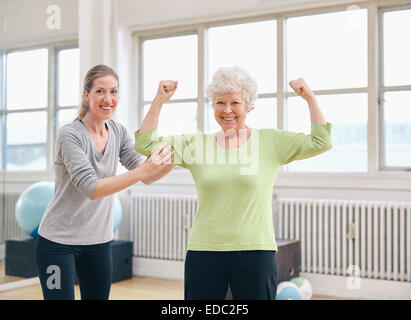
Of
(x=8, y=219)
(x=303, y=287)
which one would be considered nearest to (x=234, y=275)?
(x=303, y=287)

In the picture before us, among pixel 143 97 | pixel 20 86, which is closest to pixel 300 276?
pixel 143 97

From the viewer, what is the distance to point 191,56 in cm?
433

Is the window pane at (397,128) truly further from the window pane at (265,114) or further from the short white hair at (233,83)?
the short white hair at (233,83)

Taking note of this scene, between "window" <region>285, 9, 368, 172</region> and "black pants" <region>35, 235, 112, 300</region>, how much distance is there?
2461mm

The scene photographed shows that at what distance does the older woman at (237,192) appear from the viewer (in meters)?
1.38

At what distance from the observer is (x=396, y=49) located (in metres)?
3.56

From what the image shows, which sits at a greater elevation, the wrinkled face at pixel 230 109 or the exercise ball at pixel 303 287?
the wrinkled face at pixel 230 109

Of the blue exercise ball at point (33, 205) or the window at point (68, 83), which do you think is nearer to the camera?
the blue exercise ball at point (33, 205)

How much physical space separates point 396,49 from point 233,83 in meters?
2.52

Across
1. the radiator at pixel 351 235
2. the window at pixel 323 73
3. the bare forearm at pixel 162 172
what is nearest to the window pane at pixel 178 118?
the window at pixel 323 73

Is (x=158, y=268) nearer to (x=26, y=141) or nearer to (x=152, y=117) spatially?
(x=26, y=141)

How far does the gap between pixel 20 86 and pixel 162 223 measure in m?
1.59

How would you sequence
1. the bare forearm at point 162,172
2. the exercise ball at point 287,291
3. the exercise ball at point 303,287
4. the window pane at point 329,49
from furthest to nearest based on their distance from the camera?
1. the window pane at point 329,49
2. the exercise ball at point 303,287
3. the exercise ball at point 287,291
4. the bare forearm at point 162,172

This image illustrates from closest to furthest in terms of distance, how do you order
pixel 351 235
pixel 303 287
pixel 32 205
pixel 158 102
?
pixel 158 102 → pixel 303 287 → pixel 32 205 → pixel 351 235
